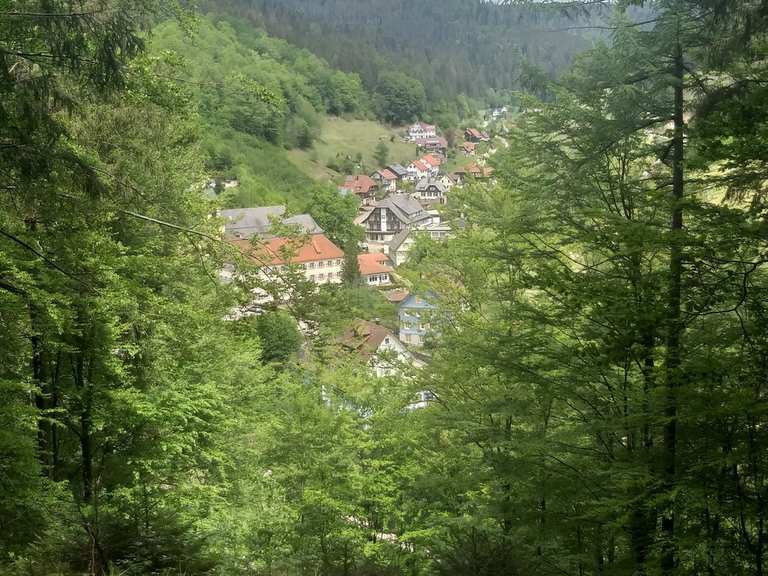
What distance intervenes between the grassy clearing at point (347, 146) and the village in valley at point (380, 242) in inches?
111

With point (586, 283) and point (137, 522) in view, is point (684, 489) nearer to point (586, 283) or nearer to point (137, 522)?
point (586, 283)

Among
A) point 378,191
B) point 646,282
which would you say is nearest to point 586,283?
point 646,282

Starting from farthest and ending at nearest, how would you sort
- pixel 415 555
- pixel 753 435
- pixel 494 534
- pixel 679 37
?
pixel 415 555, pixel 494 534, pixel 679 37, pixel 753 435

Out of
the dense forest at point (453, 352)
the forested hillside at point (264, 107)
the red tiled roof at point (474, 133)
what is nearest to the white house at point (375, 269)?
the forested hillside at point (264, 107)

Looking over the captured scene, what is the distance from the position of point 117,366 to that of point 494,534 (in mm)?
5368

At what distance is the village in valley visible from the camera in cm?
1440

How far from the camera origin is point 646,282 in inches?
213

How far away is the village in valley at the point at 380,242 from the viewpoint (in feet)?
47.3

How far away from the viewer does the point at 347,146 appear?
12175 centimetres

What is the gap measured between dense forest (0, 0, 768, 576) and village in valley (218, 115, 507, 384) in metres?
1.50

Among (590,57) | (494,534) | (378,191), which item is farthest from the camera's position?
(378,191)

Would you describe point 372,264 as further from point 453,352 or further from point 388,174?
point 388,174

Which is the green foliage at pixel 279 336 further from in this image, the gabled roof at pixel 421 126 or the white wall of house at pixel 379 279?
the gabled roof at pixel 421 126

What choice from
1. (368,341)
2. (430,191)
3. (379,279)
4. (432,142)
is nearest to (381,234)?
(430,191)
